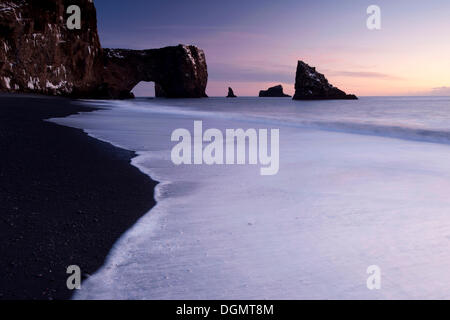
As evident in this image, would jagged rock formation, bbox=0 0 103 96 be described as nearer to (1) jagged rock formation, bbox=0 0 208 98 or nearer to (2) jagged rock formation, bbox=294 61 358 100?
(1) jagged rock formation, bbox=0 0 208 98

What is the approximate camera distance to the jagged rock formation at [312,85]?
275 feet

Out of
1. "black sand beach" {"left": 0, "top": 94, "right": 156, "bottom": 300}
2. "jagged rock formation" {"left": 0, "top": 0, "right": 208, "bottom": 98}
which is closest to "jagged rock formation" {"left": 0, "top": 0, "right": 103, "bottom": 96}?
"jagged rock formation" {"left": 0, "top": 0, "right": 208, "bottom": 98}

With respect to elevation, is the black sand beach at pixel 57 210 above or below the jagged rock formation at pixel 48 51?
below

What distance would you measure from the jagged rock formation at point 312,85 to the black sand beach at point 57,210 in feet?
272

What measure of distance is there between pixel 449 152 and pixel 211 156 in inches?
219

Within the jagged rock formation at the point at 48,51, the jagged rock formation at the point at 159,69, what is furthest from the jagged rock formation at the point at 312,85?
the jagged rock formation at the point at 48,51

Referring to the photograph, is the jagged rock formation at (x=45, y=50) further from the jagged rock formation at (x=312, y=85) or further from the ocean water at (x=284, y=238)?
the jagged rock formation at (x=312, y=85)

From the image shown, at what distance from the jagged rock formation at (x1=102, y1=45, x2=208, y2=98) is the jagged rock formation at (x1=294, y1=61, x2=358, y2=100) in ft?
83.7

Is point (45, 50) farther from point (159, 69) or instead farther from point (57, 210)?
point (159, 69)

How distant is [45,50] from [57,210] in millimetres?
41134

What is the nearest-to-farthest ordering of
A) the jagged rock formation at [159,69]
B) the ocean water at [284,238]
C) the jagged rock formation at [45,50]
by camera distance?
the ocean water at [284,238]
the jagged rock formation at [45,50]
the jagged rock formation at [159,69]

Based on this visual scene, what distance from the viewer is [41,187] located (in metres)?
3.78
